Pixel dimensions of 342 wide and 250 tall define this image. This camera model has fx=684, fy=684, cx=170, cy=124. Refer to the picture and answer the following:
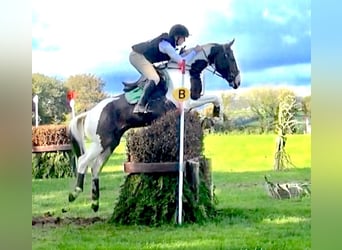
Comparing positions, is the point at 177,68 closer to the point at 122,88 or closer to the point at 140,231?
the point at 122,88

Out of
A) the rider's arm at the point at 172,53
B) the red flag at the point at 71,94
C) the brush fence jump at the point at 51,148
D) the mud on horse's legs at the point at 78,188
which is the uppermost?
the rider's arm at the point at 172,53

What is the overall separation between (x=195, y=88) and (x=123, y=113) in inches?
15.4

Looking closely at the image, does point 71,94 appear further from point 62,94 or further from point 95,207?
point 95,207

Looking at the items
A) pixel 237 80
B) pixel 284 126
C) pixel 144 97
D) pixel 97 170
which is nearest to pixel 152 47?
pixel 144 97

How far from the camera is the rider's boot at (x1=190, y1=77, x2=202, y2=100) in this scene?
3.51 meters

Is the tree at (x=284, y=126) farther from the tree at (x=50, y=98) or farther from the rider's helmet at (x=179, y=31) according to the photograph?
the tree at (x=50, y=98)

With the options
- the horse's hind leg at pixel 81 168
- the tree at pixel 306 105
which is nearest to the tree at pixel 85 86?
the horse's hind leg at pixel 81 168

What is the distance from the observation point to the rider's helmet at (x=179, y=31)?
11.4ft

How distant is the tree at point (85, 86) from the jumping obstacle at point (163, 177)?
0.28 metres

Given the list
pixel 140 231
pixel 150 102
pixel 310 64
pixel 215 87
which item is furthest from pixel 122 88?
pixel 310 64

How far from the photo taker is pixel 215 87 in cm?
353

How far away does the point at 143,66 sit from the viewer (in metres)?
3.50

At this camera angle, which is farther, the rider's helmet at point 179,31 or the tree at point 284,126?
the tree at point 284,126
